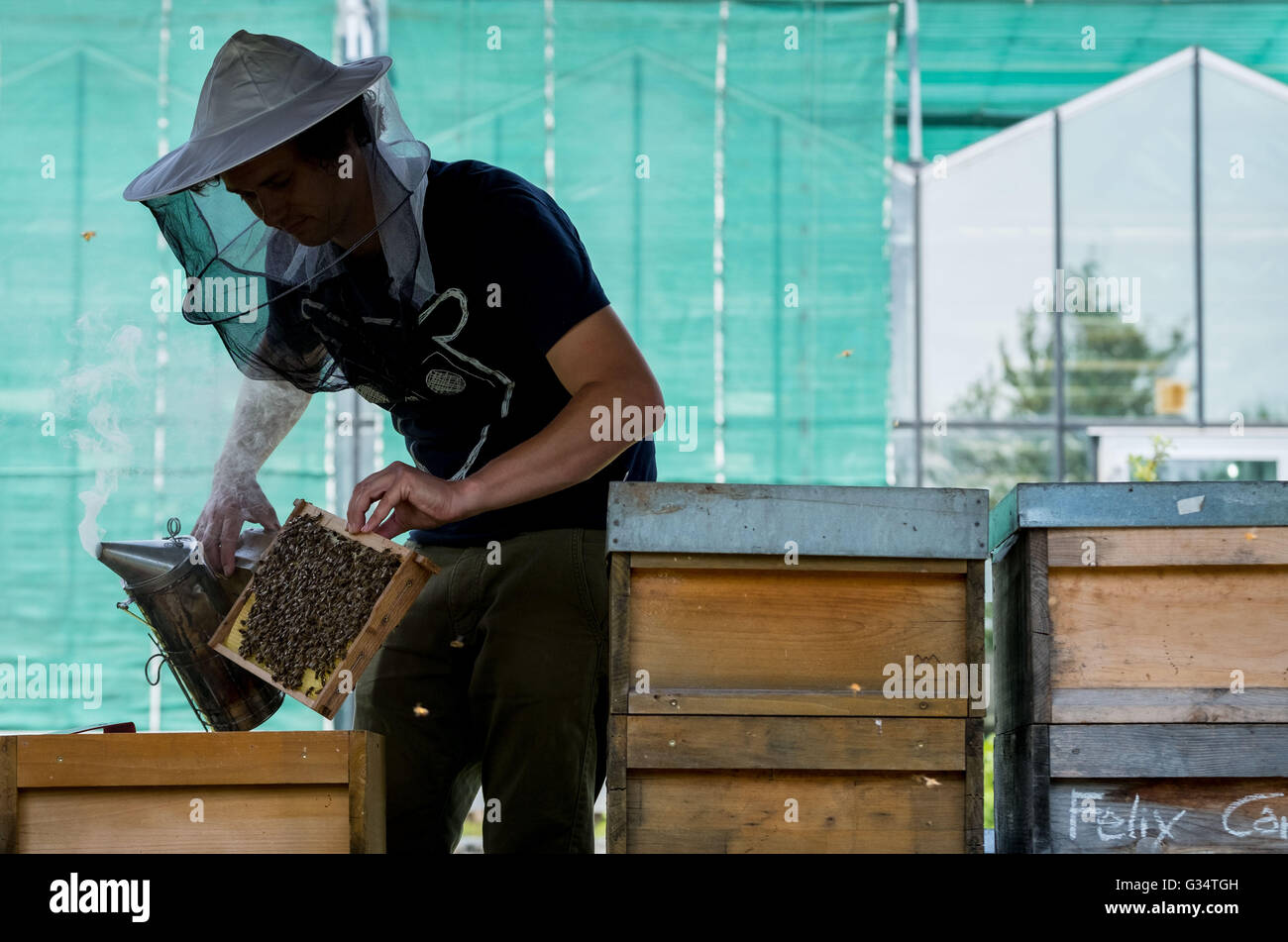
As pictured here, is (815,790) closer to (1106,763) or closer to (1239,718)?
(1106,763)

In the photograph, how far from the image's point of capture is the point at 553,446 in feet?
7.07

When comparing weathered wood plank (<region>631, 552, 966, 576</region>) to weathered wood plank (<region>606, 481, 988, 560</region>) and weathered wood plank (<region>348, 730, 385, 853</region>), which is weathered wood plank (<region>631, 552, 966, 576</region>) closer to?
weathered wood plank (<region>606, 481, 988, 560</region>)

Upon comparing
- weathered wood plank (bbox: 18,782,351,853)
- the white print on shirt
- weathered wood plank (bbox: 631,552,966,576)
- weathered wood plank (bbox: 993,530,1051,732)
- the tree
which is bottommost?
weathered wood plank (bbox: 18,782,351,853)

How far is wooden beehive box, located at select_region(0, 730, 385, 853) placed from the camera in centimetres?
197

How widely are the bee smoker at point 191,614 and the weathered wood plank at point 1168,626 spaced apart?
1.34 metres

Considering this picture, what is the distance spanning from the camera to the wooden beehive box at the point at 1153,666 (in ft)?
6.23

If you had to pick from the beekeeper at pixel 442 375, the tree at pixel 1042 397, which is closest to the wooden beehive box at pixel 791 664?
the beekeeper at pixel 442 375

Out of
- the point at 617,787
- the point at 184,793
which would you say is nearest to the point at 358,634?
the point at 184,793

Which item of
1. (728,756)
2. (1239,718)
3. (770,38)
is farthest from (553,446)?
(770,38)

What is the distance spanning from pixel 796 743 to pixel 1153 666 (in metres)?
0.56

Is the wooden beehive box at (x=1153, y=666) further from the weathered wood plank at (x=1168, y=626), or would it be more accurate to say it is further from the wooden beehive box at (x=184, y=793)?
the wooden beehive box at (x=184, y=793)

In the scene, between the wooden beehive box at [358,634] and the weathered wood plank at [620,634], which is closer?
the weathered wood plank at [620,634]

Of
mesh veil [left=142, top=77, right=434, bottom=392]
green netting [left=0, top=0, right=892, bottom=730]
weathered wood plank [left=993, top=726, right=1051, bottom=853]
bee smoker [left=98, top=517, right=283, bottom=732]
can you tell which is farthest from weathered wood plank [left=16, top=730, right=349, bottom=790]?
green netting [left=0, top=0, right=892, bottom=730]
